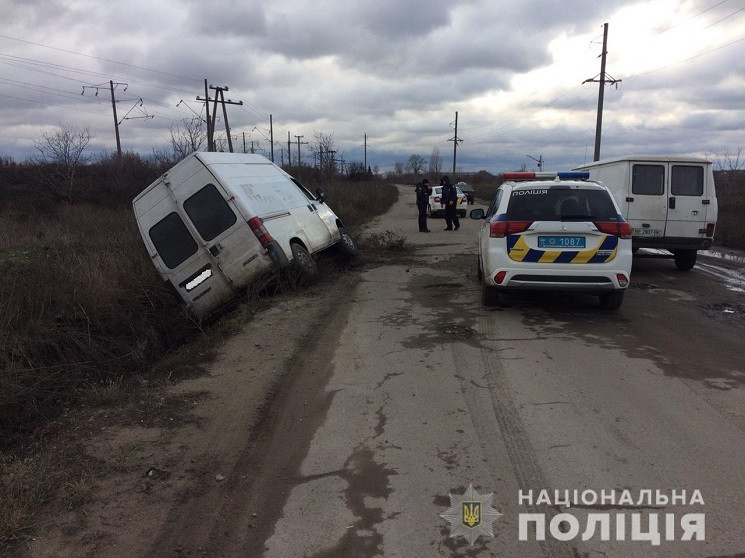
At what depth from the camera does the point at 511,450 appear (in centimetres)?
369

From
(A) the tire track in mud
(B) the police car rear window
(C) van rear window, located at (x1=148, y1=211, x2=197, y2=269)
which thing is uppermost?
(B) the police car rear window

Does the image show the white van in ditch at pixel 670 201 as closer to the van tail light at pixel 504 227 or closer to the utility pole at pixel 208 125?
the van tail light at pixel 504 227

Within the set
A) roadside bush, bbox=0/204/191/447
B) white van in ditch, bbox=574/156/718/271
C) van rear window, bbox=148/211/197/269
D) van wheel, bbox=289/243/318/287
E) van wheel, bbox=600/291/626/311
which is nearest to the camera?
roadside bush, bbox=0/204/191/447

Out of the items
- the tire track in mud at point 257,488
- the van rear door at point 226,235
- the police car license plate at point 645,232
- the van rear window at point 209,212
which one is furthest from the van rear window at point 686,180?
the tire track in mud at point 257,488

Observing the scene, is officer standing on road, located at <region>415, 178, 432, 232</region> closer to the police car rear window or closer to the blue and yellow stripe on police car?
the police car rear window

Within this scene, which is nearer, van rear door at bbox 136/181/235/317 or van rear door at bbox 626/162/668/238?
van rear door at bbox 136/181/235/317

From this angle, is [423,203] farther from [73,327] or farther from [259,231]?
[73,327]

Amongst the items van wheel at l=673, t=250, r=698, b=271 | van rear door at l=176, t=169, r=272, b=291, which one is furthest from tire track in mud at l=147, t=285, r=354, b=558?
van wheel at l=673, t=250, r=698, b=271

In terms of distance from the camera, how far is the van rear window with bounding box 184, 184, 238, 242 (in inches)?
313

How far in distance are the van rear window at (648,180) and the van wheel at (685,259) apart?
1368 mm

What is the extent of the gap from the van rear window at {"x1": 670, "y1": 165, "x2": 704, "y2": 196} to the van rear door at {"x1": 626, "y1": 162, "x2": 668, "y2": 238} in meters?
0.16

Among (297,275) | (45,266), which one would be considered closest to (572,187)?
(297,275)

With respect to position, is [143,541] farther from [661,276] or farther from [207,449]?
[661,276]

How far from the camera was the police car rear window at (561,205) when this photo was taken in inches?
272
